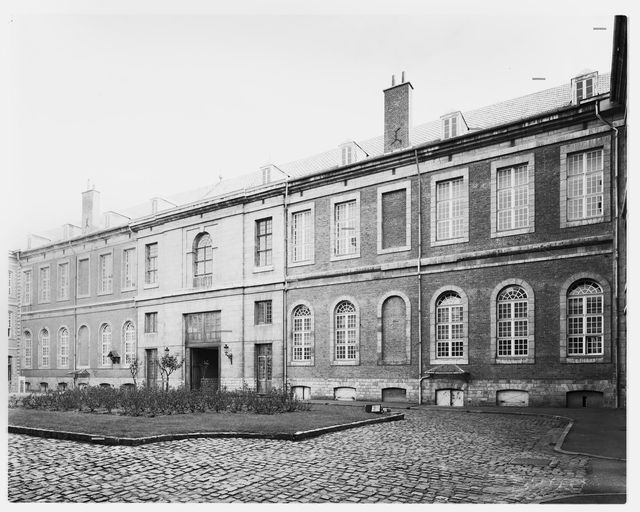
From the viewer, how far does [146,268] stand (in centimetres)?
2884

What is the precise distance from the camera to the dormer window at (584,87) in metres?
16.8

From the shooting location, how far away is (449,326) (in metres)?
21.3

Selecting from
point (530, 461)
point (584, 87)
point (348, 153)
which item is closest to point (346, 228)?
point (348, 153)

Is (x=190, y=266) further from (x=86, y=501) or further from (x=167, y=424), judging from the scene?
(x=86, y=501)

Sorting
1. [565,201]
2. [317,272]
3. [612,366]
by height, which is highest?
[565,201]

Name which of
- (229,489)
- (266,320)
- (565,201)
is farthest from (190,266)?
(229,489)

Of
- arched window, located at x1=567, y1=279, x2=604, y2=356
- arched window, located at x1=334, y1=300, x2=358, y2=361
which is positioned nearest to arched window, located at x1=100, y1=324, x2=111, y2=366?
arched window, located at x1=334, y1=300, x2=358, y2=361

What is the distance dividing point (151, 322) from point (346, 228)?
11.4 m

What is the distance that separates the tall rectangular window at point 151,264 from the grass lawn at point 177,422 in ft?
39.5

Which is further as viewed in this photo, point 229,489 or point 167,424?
point 167,424

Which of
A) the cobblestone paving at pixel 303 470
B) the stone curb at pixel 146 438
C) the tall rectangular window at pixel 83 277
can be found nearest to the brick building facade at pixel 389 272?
the tall rectangular window at pixel 83 277

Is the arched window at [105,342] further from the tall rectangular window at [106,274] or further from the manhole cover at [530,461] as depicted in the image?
the manhole cover at [530,461]

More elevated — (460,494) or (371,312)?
(371,312)

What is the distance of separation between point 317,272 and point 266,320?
11.9 ft
